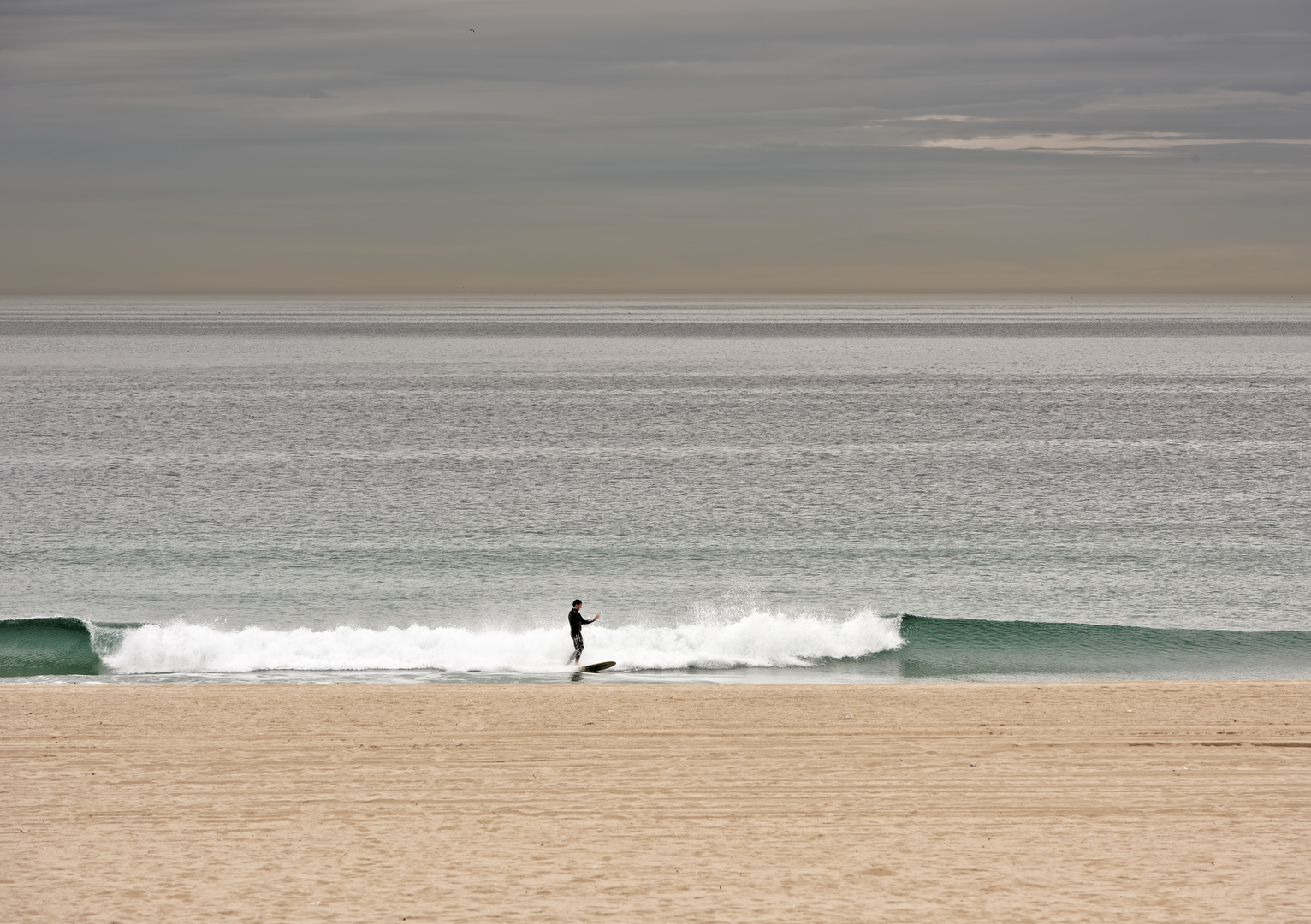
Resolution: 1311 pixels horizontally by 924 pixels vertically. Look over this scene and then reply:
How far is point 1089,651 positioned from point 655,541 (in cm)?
1525

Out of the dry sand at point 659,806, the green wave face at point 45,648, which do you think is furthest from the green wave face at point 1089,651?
the green wave face at point 45,648

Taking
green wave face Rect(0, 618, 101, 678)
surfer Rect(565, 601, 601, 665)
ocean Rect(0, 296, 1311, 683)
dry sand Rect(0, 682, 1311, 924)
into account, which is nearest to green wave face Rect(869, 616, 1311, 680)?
ocean Rect(0, 296, 1311, 683)

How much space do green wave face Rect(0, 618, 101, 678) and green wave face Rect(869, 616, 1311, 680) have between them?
17294mm

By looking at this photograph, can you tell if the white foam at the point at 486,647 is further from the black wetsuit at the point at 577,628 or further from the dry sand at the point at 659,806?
the dry sand at the point at 659,806

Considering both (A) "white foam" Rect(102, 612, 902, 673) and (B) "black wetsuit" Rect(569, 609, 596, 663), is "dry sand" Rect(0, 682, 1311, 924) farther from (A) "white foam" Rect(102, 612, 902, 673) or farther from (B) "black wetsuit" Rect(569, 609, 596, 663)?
(A) "white foam" Rect(102, 612, 902, 673)

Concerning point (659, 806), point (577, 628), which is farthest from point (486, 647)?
point (659, 806)

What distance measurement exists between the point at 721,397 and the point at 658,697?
7424 cm

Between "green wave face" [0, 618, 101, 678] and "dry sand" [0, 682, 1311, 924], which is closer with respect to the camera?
"dry sand" [0, 682, 1311, 924]

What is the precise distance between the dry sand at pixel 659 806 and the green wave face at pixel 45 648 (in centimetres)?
526

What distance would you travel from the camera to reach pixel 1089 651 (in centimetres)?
2434

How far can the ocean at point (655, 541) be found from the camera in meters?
23.8

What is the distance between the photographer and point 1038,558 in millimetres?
33312

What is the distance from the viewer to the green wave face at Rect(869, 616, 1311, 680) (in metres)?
22.9

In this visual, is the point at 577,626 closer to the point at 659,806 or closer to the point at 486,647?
the point at 486,647
